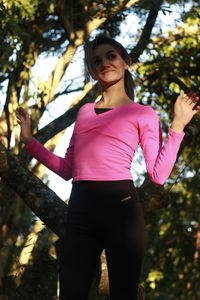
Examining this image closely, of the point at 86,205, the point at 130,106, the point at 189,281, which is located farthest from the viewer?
the point at 189,281

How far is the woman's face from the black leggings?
61 centimetres

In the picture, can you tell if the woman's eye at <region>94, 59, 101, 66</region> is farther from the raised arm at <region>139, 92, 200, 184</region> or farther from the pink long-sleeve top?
the raised arm at <region>139, 92, 200, 184</region>

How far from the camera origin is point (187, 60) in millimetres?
10148

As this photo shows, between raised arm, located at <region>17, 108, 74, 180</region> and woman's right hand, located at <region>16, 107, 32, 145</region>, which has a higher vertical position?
woman's right hand, located at <region>16, 107, 32, 145</region>

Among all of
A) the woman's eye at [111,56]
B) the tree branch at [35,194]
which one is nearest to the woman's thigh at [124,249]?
the woman's eye at [111,56]

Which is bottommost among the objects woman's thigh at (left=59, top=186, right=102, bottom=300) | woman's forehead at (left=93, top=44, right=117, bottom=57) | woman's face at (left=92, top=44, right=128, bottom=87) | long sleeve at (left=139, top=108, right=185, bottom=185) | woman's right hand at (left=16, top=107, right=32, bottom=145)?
woman's thigh at (left=59, top=186, right=102, bottom=300)

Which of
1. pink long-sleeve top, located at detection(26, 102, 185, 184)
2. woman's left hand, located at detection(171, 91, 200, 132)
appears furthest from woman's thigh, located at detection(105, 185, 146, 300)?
woman's left hand, located at detection(171, 91, 200, 132)

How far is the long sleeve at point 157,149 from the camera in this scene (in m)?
2.69

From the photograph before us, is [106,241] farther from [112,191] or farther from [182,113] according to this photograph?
[182,113]

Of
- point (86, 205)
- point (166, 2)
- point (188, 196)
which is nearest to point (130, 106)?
point (86, 205)

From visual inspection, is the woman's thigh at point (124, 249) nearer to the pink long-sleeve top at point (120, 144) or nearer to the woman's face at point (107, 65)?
the pink long-sleeve top at point (120, 144)

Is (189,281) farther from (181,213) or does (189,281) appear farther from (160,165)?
(160,165)

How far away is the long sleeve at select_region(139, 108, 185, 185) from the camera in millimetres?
2688

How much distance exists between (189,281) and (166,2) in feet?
28.9
